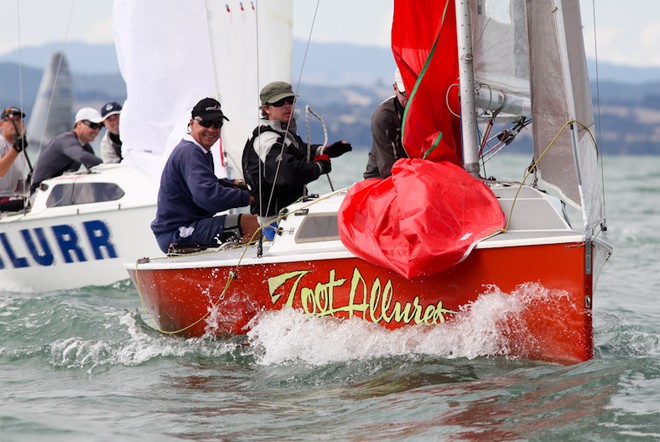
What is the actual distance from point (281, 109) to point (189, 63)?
349cm

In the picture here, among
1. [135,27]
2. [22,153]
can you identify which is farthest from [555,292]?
[22,153]

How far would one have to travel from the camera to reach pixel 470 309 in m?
6.15

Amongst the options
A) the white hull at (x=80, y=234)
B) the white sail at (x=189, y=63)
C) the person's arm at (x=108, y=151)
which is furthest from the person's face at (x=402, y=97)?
the person's arm at (x=108, y=151)

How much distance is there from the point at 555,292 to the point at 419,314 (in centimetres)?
76

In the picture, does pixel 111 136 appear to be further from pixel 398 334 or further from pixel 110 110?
pixel 398 334

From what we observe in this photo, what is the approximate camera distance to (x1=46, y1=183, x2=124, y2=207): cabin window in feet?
36.5

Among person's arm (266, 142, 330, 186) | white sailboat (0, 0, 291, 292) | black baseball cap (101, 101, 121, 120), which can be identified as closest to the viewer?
person's arm (266, 142, 330, 186)

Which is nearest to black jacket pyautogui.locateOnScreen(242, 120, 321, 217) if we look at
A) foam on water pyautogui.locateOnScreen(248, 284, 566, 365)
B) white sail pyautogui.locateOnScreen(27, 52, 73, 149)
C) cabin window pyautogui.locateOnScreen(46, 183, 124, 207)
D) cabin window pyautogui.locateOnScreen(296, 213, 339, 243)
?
cabin window pyautogui.locateOnScreen(296, 213, 339, 243)

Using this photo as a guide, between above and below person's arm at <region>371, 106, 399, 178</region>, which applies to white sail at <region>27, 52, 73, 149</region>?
above

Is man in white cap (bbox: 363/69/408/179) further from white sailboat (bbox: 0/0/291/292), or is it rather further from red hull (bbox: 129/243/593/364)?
white sailboat (bbox: 0/0/291/292)

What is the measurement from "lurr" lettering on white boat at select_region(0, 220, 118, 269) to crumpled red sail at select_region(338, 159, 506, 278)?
505 centimetres

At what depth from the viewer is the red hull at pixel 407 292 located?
596 cm

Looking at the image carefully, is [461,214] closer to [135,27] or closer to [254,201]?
[254,201]

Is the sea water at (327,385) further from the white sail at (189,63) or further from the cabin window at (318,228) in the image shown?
the white sail at (189,63)
